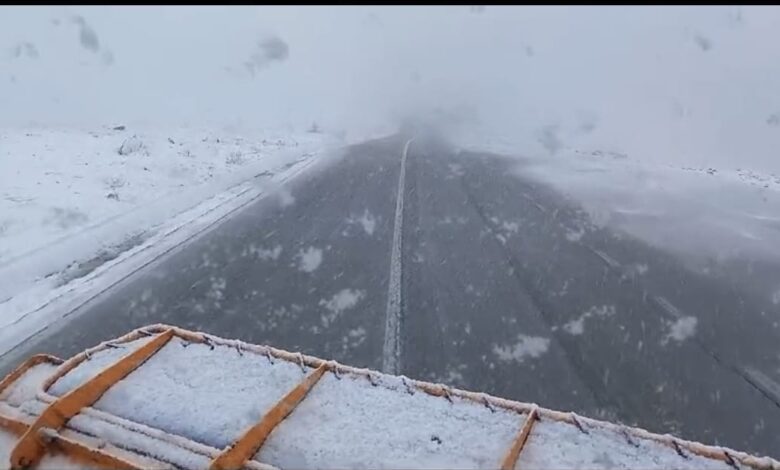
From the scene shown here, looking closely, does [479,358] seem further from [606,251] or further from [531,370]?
[606,251]

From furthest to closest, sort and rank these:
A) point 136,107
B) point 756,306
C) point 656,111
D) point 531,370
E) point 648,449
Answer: point 656,111
point 136,107
point 756,306
point 531,370
point 648,449

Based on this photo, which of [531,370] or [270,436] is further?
[531,370]

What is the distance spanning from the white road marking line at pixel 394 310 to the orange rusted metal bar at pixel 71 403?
2953 mm

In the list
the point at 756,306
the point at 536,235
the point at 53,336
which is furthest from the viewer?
the point at 536,235

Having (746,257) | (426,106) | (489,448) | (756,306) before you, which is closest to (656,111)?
(426,106)

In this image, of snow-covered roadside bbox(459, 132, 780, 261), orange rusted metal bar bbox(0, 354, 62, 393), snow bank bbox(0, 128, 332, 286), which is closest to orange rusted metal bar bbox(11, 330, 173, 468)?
orange rusted metal bar bbox(0, 354, 62, 393)

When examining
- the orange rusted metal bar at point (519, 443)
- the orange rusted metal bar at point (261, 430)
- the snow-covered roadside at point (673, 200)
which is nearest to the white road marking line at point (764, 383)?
the snow-covered roadside at point (673, 200)

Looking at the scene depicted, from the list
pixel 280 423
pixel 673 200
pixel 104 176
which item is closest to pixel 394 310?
pixel 280 423

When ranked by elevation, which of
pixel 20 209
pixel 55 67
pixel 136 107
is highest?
pixel 55 67

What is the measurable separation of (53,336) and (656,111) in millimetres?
24701

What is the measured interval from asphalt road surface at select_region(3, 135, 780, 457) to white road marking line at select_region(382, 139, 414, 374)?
25 millimetres

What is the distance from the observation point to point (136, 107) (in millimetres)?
23016

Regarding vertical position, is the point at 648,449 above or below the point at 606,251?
above

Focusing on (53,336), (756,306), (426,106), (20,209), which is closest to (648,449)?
(756,306)
